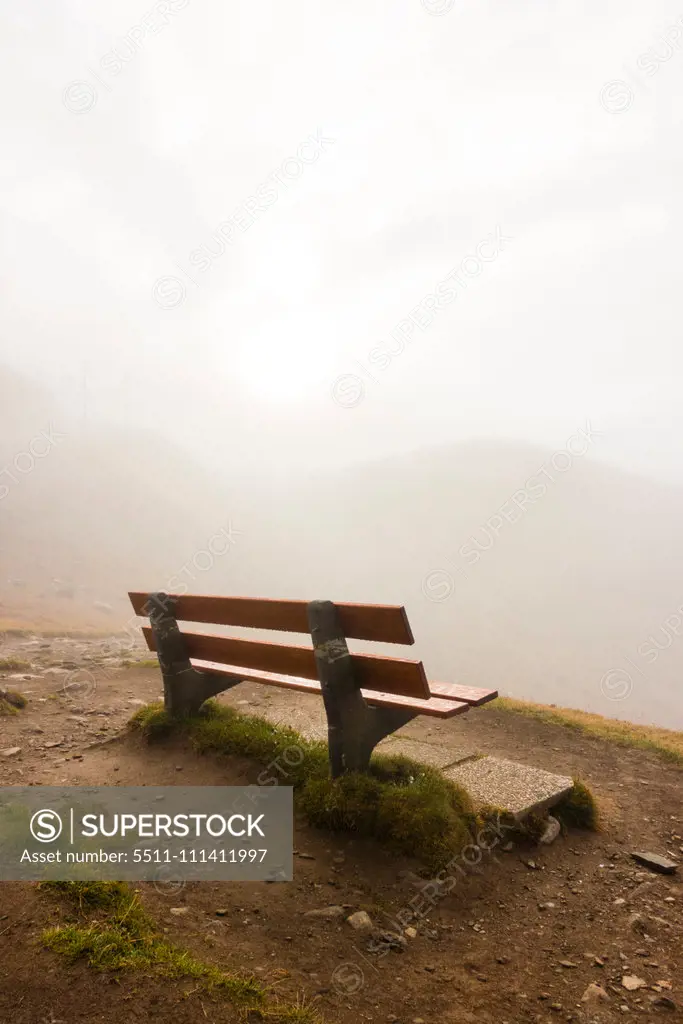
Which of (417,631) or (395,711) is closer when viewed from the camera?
(395,711)

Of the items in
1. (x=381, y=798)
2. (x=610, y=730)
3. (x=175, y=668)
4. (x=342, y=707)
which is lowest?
(x=610, y=730)

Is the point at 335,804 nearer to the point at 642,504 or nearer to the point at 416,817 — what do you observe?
the point at 416,817

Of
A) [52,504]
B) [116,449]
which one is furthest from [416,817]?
[116,449]

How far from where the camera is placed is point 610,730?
7.50 meters

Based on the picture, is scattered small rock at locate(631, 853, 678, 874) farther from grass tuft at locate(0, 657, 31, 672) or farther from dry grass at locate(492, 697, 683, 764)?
grass tuft at locate(0, 657, 31, 672)

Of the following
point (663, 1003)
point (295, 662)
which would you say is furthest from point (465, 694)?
point (663, 1003)

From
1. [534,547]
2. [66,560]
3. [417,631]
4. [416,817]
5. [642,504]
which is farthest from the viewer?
[642,504]

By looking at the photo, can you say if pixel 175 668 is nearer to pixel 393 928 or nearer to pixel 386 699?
pixel 386 699

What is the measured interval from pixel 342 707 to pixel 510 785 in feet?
5.36

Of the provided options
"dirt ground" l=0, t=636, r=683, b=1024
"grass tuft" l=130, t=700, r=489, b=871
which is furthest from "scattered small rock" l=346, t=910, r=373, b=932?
"grass tuft" l=130, t=700, r=489, b=871

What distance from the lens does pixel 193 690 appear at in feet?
17.2

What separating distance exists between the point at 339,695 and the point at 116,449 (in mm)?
130462

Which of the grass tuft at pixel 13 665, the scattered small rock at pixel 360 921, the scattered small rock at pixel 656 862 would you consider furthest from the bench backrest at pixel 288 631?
the grass tuft at pixel 13 665

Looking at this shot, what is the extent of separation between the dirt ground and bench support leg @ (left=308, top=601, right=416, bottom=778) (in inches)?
19.4
